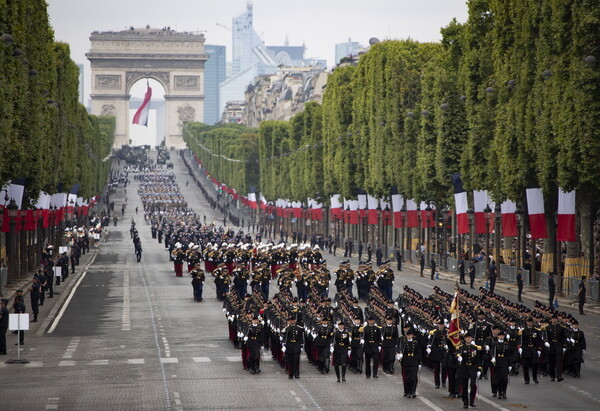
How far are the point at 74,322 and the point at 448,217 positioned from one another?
177 ft

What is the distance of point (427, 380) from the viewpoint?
34875mm

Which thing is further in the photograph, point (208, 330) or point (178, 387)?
point (208, 330)

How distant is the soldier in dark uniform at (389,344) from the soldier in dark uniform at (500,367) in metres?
3.93

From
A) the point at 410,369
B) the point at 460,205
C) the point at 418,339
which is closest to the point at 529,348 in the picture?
the point at 418,339

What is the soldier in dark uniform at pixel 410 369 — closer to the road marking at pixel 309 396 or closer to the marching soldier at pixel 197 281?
the road marking at pixel 309 396

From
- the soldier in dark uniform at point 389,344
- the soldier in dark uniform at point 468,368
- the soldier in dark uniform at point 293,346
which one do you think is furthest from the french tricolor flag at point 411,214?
the soldier in dark uniform at point 468,368

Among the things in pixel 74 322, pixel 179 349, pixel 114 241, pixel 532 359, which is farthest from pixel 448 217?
pixel 532 359

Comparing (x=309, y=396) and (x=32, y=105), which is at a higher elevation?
(x=32, y=105)

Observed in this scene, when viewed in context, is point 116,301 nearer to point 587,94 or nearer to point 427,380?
point 587,94

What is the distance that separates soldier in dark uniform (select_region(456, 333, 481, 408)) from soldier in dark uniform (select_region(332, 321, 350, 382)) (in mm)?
4303

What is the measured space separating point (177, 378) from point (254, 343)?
2.22 metres

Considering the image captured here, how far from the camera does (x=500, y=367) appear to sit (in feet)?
103

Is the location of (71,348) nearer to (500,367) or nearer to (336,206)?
(500,367)

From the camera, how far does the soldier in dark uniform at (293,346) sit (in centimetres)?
3472
